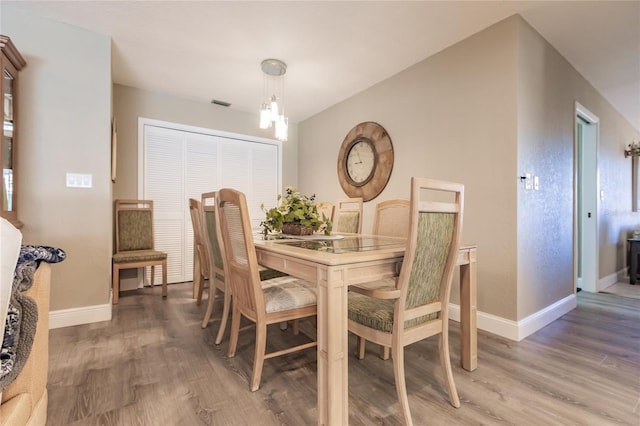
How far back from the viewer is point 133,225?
11.3 ft

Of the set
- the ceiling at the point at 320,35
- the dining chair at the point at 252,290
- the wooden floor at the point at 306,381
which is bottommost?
the wooden floor at the point at 306,381

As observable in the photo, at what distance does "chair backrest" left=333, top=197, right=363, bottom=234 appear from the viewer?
2744 millimetres

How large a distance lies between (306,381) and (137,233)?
9.28 feet

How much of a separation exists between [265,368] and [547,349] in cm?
189

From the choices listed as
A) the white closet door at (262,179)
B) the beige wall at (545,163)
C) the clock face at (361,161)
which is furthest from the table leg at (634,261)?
the white closet door at (262,179)

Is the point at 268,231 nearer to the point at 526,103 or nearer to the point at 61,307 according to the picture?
the point at 61,307

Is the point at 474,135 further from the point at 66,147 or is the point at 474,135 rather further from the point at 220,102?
the point at 66,147

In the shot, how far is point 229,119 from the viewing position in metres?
4.27

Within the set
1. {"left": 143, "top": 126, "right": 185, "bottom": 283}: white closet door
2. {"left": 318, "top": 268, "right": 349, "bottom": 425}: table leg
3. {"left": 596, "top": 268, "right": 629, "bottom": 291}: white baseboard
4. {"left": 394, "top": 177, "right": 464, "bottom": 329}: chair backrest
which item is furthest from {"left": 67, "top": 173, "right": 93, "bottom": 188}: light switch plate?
{"left": 596, "top": 268, "right": 629, "bottom": 291}: white baseboard

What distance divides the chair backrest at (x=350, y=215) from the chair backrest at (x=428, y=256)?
1.32 m

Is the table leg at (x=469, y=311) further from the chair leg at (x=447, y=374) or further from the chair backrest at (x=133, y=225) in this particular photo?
the chair backrest at (x=133, y=225)

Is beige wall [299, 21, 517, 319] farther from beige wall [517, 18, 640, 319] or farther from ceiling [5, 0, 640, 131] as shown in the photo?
ceiling [5, 0, 640, 131]

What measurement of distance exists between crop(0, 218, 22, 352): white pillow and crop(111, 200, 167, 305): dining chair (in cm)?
256

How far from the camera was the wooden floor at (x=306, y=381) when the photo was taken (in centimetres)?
135
